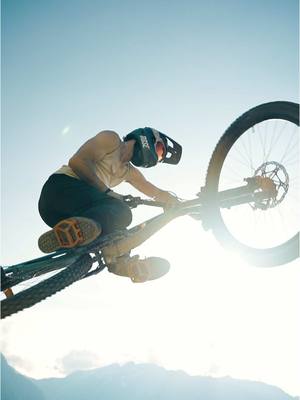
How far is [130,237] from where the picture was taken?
154 inches

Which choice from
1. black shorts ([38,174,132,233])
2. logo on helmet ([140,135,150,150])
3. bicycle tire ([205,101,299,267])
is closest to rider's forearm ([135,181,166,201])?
logo on helmet ([140,135,150,150])

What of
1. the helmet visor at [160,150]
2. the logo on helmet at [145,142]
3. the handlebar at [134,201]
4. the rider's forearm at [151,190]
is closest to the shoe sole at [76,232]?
the handlebar at [134,201]

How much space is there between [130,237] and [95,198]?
64 cm

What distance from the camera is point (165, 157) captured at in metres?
4.73

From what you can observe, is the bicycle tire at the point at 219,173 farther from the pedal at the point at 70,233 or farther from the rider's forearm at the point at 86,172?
the pedal at the point at 70,233

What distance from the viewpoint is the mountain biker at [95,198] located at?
3602 millimetres

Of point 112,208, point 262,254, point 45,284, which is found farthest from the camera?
point 262,254

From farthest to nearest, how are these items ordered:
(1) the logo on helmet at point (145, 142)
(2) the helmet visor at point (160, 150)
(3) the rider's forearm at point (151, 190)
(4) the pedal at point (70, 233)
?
1. (3) the rider's forearm at point (151, 190)
2. (2) the helmet visor at point (160, 150)
3. (1) the logo on helmet at point (145, 142)
4. (4) the pedal at point (70, 233)

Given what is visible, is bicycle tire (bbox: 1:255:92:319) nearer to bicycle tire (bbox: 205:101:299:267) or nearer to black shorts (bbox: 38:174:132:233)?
black shorts (bbox: 38:174:132:233)

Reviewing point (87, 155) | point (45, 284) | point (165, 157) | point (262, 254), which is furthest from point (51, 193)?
point (262, 254)

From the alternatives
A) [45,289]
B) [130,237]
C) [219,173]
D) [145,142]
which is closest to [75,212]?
[130,237]

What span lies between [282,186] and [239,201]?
59cm

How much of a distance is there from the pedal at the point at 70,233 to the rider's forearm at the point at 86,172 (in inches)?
22.5

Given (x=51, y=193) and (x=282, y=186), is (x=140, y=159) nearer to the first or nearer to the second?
(x=51, y=193)
